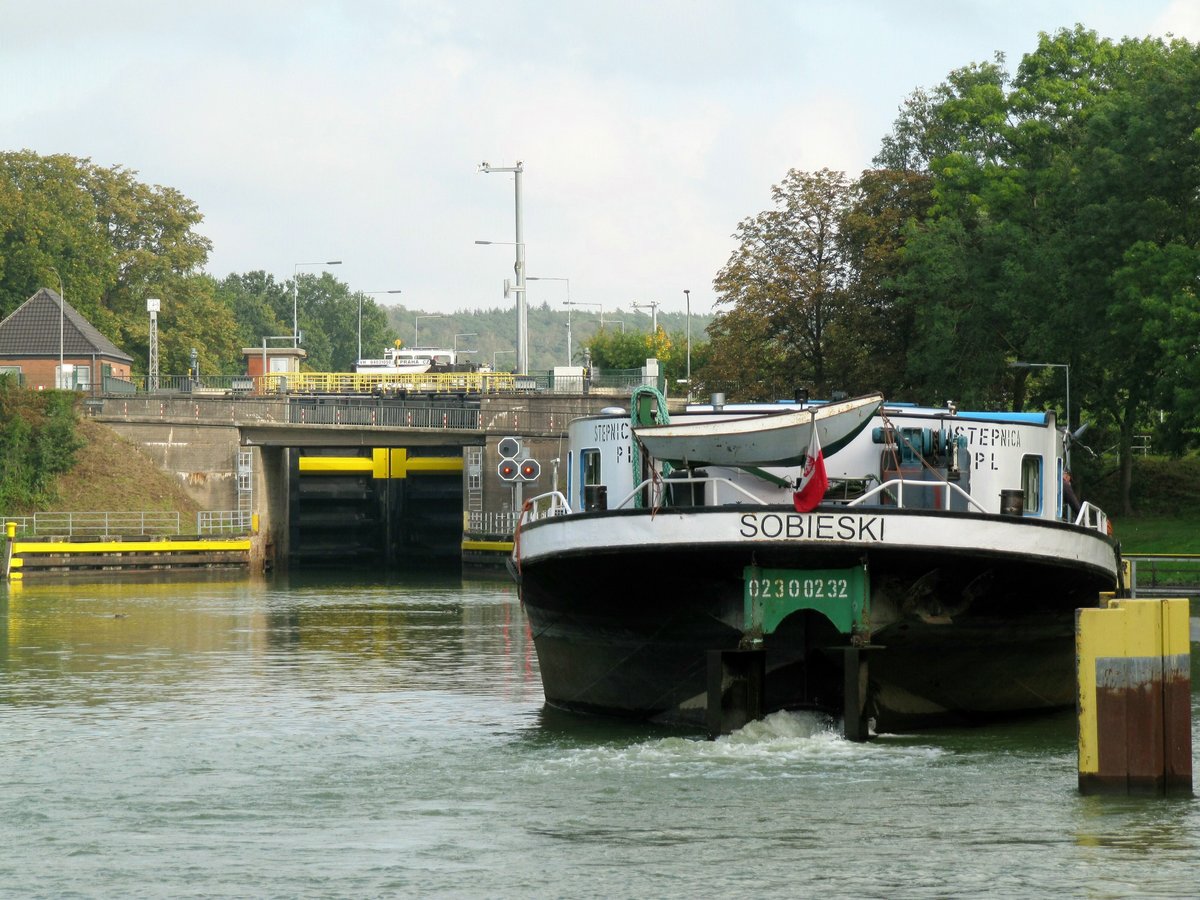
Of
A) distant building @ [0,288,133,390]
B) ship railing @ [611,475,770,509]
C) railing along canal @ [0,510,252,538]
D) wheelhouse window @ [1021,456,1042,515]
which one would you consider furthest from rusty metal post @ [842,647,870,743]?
distant building @ [0,288,133,390]

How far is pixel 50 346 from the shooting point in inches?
3314

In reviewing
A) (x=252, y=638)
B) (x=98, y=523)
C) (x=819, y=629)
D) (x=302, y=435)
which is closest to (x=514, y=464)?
(x=302, y=435)

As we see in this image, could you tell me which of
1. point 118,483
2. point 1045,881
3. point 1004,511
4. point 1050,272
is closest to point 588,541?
point 1004,511

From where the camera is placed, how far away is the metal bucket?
61.6 ft

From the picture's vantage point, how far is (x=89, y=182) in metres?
102

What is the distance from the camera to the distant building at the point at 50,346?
8306 cm

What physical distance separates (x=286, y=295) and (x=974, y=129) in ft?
392

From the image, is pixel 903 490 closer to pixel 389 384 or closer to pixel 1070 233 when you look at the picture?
pixel 1070 233

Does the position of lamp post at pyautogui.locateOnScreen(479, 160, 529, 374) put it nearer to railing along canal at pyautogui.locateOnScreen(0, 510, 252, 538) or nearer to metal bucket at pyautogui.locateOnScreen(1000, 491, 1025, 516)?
railing along canal at pyautogui.locateOnScreen(0, 510, 252, 538)

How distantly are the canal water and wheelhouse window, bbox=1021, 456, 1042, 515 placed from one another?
242cm

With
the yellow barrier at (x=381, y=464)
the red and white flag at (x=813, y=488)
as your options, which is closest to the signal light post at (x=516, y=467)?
the yellow barrier at (x=381, y=464)

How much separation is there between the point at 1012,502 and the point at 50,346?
236 ft

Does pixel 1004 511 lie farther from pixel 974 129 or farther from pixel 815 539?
pixel 974 129

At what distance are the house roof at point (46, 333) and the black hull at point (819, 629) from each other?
68.0 m
